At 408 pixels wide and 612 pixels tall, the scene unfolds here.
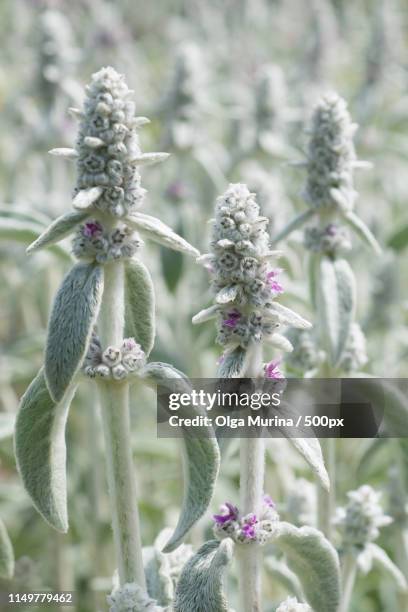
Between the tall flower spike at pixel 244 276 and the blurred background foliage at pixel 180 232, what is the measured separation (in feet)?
2.54

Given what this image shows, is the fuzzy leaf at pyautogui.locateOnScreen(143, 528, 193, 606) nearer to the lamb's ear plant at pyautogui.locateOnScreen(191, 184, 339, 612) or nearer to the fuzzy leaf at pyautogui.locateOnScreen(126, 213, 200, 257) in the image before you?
the lamb's ear plant at pyautogui.locateOnScreen(191, 184, 339, 612)

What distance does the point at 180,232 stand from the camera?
3.82 meters

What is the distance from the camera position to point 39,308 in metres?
5.00

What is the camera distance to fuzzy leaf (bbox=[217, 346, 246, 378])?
59.9 inches

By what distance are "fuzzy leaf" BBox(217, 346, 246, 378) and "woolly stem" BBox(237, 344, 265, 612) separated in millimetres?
24

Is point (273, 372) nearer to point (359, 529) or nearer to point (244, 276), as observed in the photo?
point (244, 276)

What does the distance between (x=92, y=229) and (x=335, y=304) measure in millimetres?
769

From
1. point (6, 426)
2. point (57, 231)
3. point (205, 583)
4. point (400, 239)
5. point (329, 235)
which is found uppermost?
point (400, 239)

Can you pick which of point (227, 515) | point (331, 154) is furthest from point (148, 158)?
point (331, 154)

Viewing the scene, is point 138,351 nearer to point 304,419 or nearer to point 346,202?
point 304,419

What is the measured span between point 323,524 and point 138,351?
2.47 ft

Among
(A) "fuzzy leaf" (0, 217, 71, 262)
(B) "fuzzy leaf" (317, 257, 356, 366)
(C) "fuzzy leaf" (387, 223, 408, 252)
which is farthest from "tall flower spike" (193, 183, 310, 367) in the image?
(C) "fuzzy leaf" (387, 223, 408, 252)

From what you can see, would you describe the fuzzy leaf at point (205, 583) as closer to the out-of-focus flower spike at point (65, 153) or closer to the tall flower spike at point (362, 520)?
the tall flower spike at point (362, 520)

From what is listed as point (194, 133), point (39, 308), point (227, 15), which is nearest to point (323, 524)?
point (194, 133)
